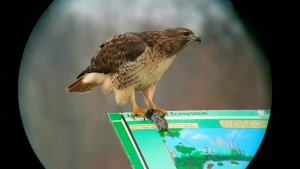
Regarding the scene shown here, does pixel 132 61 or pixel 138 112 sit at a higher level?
pixel 132 61

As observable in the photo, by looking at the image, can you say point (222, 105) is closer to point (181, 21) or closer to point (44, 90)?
point (181, 21)

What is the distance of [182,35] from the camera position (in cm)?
723

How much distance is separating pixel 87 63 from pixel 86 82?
17 centimetres

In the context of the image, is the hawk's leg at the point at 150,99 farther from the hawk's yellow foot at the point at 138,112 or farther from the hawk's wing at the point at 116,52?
the hawk's wing at the point at 116,52

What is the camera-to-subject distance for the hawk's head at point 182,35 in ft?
23.7

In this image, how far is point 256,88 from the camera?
732cm

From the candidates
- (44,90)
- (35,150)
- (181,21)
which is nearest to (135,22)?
(181,21)

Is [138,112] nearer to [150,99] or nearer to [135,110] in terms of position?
[135,110]

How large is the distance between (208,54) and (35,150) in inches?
69.3

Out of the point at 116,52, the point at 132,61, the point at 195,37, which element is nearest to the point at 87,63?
the point at 116,52

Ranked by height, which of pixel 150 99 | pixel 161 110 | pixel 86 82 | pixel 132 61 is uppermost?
pixel 132 61

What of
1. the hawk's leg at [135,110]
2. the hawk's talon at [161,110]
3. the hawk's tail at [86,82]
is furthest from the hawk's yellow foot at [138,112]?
the hawk's tail at [86,82]

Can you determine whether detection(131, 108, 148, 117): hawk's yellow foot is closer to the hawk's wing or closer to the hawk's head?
the hawk's wing

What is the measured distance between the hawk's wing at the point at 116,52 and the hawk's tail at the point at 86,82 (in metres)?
0.04
